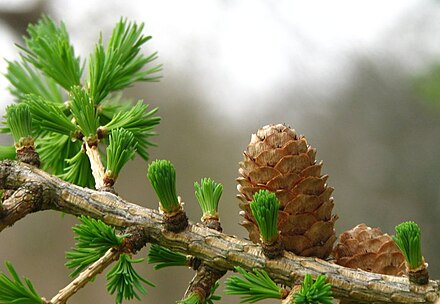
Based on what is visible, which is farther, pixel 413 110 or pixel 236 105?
pixel 236 105

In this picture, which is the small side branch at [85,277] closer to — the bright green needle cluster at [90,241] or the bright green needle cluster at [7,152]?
the bright green needle cluster at [90,241]

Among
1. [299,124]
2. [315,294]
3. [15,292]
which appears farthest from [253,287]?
[299,124]

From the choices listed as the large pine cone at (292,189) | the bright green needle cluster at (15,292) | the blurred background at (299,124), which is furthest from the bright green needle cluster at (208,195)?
the blurred background at (299,124)

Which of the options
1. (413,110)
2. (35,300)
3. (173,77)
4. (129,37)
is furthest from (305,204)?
(173,77)

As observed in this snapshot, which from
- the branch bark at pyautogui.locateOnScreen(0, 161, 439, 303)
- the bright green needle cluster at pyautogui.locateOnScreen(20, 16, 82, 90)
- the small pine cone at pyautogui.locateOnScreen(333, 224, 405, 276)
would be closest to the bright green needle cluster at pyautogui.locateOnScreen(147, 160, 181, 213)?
the branch bark at pyautogui.locateOnScreen(0, 161, 439, 303)

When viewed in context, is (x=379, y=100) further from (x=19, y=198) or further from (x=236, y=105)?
(x=19, y=198)

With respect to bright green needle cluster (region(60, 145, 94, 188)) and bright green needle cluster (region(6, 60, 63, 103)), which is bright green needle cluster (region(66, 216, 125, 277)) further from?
bright green needle cluster (region(6, 60, 63, 103))

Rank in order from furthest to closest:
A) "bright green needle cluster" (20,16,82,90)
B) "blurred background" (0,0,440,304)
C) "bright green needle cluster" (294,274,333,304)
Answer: "blurred background" (0,0,440,304)
"bright green needle cluster" (20,16,82,90)
"bright green needle cluster" (294,274,333,304)
